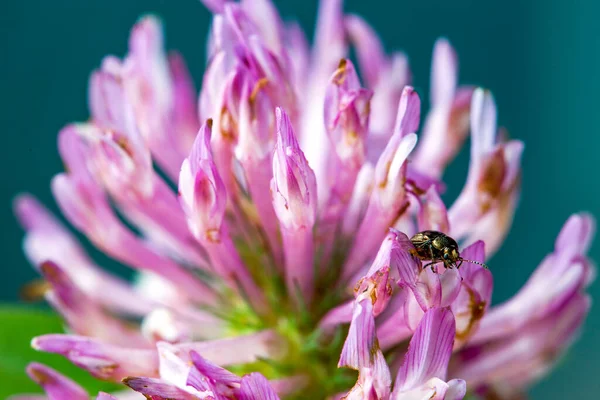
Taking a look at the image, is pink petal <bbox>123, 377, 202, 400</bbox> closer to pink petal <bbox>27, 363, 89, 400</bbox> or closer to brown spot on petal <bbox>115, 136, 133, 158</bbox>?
pink petal <bbox>27, 363, 89, 400</bbox>

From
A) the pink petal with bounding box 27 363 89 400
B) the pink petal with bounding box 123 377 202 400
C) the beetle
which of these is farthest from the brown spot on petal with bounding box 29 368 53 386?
the beetle

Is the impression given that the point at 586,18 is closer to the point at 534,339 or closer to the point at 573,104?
the point at 573,104

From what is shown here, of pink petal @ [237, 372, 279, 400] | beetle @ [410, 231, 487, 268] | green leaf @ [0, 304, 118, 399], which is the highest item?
green leaf @ [0, 304, 118, 399]

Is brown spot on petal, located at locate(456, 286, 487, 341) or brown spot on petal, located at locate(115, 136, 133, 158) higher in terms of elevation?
brown spot on petal, located at locate(115, 136, 133, 158)

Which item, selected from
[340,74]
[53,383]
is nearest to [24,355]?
[53,383]

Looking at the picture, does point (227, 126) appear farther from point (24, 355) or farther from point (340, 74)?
point (24, 355)

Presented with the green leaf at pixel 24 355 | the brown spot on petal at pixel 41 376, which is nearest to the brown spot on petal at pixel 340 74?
the brown spot on petal at pixel 41 376
